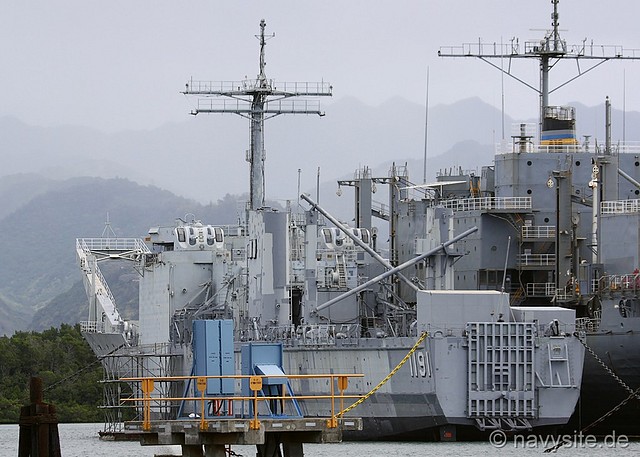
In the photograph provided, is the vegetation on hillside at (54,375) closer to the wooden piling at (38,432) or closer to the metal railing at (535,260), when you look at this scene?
the metal railing at (535,260)

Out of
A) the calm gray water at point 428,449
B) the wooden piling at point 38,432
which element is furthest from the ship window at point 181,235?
the wooden piling at point 38,432

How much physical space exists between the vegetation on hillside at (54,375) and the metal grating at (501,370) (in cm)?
3514

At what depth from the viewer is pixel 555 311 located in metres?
53.5

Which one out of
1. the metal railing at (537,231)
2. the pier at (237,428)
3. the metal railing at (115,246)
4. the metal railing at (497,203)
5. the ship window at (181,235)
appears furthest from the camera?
the metal railing at (115,246)

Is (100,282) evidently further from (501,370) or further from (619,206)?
(501,370)

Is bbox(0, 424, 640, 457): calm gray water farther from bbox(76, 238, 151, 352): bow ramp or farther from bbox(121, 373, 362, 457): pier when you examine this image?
bbox(121, 373, 362, 457): pier

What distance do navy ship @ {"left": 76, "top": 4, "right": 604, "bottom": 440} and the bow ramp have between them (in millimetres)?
87

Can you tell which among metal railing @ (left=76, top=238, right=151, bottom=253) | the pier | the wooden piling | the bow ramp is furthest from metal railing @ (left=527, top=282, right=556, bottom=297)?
the wooden piling

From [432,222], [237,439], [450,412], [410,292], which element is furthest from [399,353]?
[237,439]

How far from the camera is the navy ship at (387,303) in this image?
52406mm

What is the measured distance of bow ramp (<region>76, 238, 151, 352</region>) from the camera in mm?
72625

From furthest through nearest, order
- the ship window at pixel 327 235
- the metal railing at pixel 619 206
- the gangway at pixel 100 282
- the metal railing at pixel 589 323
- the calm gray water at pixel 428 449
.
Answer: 1. the gangway at pixel 100 282
2. the ship window at pixel 327 235
3. the metal railing at pixel 619 206
4. the metal railing at pixel 589 323
5. the calm gray water at pixel 428 449

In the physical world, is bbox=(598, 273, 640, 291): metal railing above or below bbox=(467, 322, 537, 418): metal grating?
above

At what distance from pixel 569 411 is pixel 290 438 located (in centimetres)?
2299
